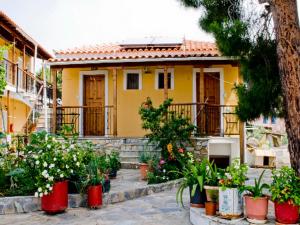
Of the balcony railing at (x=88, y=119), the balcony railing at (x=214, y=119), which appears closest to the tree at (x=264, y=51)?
the balcony railing at (x=214, y=119)

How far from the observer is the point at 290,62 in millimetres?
4789

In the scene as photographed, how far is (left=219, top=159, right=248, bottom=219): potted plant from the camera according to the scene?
459 centimetres

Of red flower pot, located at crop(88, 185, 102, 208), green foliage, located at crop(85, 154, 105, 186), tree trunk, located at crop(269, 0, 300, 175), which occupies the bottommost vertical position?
red flower pot, located at crop(88, 185, 102, 208)

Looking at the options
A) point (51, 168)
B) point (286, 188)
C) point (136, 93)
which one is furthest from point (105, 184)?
point (136, 93)

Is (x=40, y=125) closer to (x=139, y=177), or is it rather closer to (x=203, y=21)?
(x=139, y=177)

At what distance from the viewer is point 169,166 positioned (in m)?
8.46

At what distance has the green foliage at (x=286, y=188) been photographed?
13.8ft

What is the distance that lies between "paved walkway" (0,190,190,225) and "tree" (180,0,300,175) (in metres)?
1.93

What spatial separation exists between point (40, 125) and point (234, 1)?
11.6 m

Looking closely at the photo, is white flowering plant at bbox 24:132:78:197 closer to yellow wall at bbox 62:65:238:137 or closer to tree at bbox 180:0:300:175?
tree at bbox 180:0:300:175

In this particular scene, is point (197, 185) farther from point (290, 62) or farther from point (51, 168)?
point (51, 168)

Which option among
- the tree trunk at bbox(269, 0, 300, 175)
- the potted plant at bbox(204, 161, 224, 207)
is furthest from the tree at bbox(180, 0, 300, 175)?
the potted plant at bbox(204, 161, 224, 207)

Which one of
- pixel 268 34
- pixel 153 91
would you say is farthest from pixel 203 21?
pixel 153 91

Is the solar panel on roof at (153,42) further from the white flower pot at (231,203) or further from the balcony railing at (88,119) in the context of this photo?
the white flower pot at (231,203)
